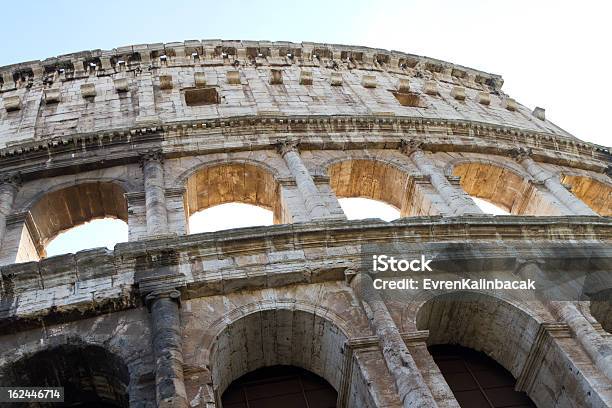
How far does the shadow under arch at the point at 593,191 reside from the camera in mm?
15648

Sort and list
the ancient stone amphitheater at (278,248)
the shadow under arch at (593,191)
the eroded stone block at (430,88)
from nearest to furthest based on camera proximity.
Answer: the ancient stone amphitheater at (278,248) < the shadow under arch at (593,191) < the eroded stone block at (430,88)

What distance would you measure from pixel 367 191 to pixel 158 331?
6978 mm

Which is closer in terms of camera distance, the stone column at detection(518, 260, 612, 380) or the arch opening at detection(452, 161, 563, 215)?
the stone column at detection(518, 260, 612, 380)

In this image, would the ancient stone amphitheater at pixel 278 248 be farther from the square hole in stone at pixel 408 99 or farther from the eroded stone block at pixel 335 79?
the square hole in stone at pixel 408 99

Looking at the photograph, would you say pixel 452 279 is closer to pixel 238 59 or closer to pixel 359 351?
pixel 359 351

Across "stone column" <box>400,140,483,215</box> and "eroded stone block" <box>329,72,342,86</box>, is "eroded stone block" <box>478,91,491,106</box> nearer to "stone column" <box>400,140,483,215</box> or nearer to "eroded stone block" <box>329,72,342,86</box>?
"eroded stone block" <box>329,72,342,86</box>

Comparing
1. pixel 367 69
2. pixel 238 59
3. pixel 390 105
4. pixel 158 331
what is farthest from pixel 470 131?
pixel 158 331

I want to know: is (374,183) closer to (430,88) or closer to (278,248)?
(278,248)

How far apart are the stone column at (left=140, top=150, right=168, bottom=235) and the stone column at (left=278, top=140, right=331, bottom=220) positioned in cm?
247

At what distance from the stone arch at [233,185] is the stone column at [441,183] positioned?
3109 millimetres

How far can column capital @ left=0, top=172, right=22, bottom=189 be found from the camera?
12805 millimetres

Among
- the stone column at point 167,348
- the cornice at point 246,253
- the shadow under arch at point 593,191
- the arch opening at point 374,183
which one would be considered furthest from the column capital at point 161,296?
the shadow under arch at point 593,191
